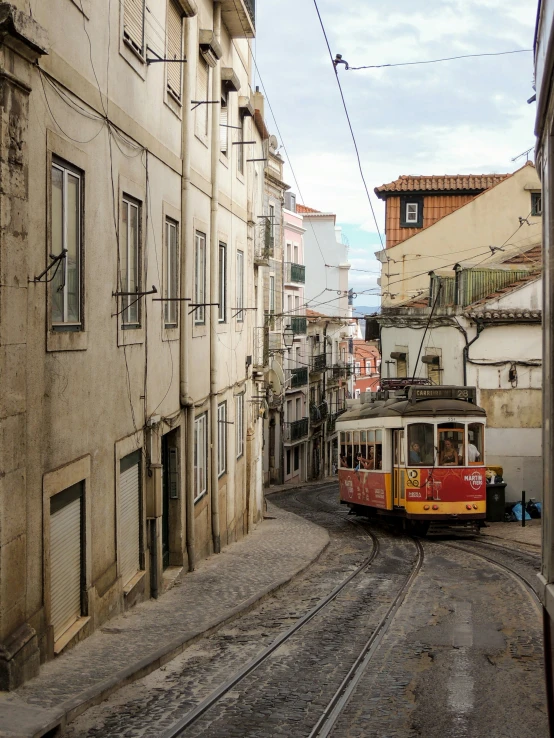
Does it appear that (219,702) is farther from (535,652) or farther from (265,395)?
(265,395)

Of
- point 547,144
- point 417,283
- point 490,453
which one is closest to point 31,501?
point 547,144

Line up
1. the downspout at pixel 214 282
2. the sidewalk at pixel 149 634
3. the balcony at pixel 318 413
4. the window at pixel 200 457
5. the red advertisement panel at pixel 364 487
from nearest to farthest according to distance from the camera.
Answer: the sidewalk at pixel 149 634 → the window at pixel 200 457 → the downspout at pixel 214 282 → the red advertisement panel at pixel 364 487 → the balcony at pixel 318 413

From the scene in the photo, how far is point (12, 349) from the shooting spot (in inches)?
272

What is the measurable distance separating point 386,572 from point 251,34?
32.9 ft

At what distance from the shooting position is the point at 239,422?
67.4 feet

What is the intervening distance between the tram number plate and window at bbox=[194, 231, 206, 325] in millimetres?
5797

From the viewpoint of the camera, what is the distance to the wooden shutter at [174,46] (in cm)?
1281

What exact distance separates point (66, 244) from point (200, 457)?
770 cm

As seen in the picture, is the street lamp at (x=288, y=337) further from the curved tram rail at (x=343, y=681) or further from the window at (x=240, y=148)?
the curved tram rail at (x=343, y=681)

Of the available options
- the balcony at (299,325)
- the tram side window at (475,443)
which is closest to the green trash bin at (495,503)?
the tram side window at (475,443)

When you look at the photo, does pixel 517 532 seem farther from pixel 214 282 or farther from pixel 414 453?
pixel 214 282

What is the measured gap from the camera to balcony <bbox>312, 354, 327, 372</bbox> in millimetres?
54906

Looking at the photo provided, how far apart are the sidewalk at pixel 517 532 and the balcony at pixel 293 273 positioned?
28.6 metres

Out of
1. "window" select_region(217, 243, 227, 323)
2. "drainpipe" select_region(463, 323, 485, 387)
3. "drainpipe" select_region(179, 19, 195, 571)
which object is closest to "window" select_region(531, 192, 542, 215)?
"drainpipe" select_region(463, 323, 485, 387)
